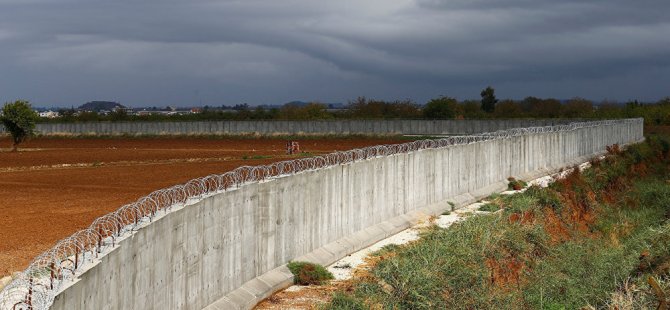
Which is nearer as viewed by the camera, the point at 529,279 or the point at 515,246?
the point at 529,279

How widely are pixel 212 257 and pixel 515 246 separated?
786 centimetres

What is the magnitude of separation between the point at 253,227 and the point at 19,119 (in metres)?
57.1

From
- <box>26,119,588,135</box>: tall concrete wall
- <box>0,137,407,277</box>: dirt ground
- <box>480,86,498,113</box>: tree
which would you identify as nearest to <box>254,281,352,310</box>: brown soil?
<box>0,137,407,277</box>: dirt ground

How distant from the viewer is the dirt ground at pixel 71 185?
21.9 meters

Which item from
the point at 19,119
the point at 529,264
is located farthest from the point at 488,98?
the point at 529,264

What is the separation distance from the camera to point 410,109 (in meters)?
146

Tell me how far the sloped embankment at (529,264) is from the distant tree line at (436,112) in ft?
264

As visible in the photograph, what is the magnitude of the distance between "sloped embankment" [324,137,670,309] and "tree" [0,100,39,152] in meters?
49.0

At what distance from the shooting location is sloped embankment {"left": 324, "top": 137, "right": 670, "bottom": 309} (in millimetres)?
14062

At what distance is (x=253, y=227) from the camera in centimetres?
1541

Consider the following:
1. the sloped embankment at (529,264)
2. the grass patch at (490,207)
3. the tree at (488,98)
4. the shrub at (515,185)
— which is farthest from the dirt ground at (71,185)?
the tree at (488,98)

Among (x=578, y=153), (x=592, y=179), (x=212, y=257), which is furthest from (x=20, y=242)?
(x=578, y=153)

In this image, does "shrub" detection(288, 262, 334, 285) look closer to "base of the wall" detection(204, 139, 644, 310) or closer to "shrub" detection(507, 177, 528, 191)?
"base of the wall" detection(204, 139, 644, 310)

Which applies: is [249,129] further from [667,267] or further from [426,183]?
[667,267]
